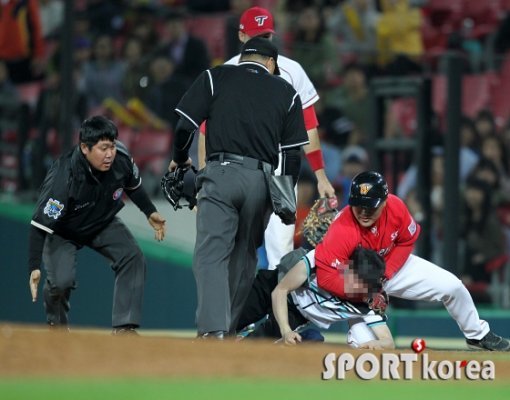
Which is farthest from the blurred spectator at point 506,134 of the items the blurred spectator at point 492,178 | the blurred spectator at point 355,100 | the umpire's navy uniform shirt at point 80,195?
the umpire's navy uniform shirt at point 80,195

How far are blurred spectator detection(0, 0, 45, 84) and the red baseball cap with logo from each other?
338cm

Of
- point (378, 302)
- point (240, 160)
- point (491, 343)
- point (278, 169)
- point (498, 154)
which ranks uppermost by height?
point (240, 160)

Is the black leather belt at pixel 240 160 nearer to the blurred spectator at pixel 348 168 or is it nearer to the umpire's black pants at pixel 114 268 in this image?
the umpire's black pants at pixel 114 268

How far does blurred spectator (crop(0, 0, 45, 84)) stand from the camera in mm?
10625

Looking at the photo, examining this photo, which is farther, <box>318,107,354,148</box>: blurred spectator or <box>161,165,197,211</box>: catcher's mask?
<box>318,107,354,148</box>: blurred spectator

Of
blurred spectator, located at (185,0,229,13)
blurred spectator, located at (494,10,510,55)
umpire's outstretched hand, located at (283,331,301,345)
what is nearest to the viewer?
umpire's outstretched hand, located at (283,331,301,345)

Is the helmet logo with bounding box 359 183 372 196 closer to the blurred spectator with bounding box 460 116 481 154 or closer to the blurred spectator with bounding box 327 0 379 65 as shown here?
the blurred spectator with bounding box 327 0 379 65

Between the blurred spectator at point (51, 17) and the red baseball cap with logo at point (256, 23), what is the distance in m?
3.22

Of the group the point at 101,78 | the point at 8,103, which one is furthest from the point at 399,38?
the point at 8,103

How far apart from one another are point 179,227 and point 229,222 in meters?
3.51

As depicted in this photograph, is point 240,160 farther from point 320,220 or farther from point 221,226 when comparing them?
point 320,220

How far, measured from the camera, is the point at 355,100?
34.0 feet

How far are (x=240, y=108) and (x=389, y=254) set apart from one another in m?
1.26

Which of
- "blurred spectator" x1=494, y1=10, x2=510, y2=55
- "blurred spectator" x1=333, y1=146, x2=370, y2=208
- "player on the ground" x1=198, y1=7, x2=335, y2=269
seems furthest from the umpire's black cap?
"blurred spectator" x1=494, y1=10, x2=510, y2=55
